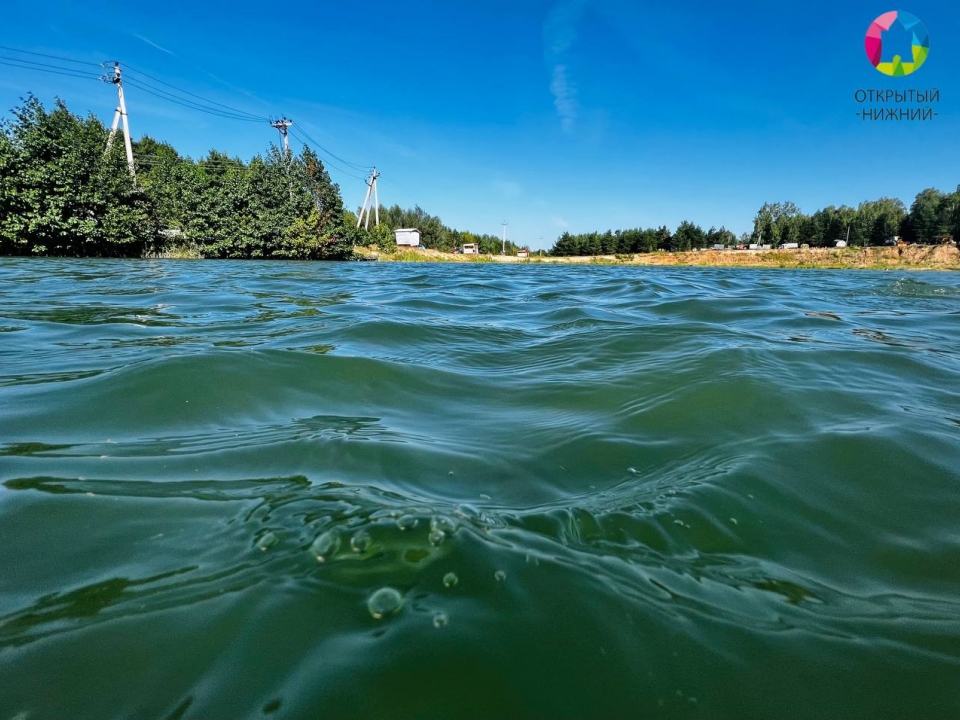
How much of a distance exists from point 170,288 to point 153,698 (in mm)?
8566

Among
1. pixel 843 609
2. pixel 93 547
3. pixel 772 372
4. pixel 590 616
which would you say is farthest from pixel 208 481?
pixel 772 372

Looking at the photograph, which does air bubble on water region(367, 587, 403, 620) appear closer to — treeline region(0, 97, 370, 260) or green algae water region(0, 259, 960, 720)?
green algae water region(0, 259, 960, 720)

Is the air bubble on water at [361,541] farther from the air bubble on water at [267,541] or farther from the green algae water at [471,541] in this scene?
the air bubble on water at [267,541]

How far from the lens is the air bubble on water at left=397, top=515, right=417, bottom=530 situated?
4.05ft

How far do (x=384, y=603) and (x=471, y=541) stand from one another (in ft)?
0.92

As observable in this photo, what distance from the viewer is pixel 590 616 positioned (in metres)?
0.99

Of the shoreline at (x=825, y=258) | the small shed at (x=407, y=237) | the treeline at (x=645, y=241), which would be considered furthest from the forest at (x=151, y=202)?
the treeline at (x=645, y=241)

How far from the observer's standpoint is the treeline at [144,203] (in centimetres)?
2350

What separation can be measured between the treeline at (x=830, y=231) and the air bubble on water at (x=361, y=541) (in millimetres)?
88535

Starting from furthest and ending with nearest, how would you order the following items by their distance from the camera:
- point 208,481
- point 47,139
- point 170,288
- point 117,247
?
point 117,247 → point 47,139 → point 170,288 → point 208,481

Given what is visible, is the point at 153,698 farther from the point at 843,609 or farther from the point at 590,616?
the point at 843,609

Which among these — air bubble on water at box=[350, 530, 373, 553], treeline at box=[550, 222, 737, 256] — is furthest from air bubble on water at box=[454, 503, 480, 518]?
treeline at box=[550, 222, 737, 256]

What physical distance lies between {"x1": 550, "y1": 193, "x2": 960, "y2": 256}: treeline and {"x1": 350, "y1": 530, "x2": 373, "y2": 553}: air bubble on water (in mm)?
88535

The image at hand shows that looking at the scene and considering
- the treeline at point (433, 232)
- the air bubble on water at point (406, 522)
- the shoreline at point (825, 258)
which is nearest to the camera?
the air bubble on water at point (406, 522)
